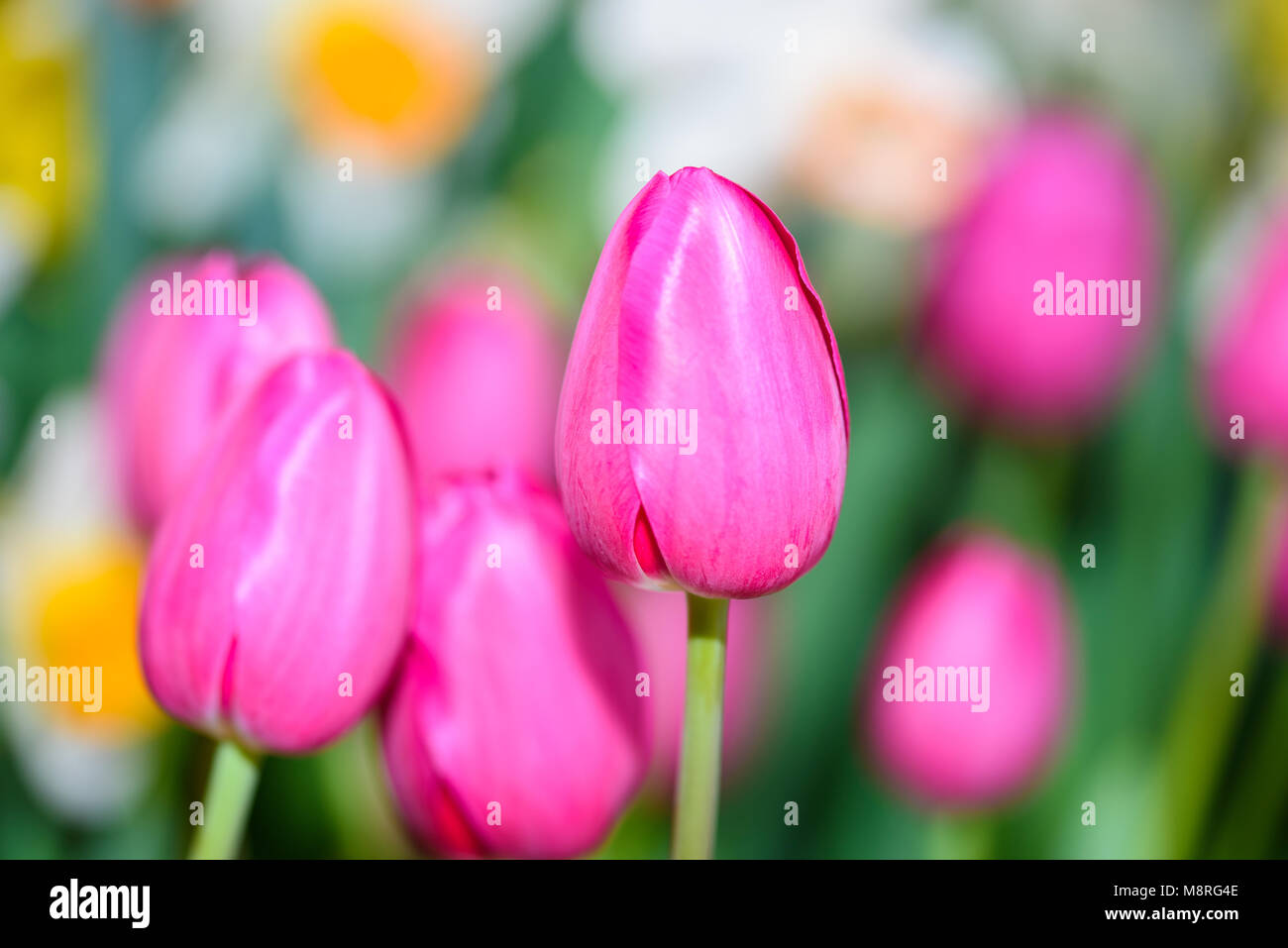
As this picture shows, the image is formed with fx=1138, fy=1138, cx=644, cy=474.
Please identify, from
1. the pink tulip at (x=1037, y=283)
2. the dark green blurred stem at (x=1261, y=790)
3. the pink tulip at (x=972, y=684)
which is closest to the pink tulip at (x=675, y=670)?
the pink tulip at (x=972, y=684)

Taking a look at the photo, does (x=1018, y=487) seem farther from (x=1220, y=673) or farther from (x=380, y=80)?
(x=380, y=80)

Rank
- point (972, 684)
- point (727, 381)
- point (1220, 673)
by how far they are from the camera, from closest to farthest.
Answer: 1. point (727, 381)
2. point (972, 684)
3. point (1220, 673)

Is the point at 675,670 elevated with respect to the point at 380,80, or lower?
lower

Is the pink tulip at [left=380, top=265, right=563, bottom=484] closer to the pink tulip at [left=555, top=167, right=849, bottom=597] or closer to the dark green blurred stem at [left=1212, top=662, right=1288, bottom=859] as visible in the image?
the pink tulip at [left=555, top=167, right=849, bottom=597]

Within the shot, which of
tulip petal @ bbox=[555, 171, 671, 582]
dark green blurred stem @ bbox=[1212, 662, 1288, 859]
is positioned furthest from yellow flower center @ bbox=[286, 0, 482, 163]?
dark green blurred stem @ bbox=[1212, 662, 1288, 859]

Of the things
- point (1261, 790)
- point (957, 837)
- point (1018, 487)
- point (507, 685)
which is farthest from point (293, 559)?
point (1261, 790)
